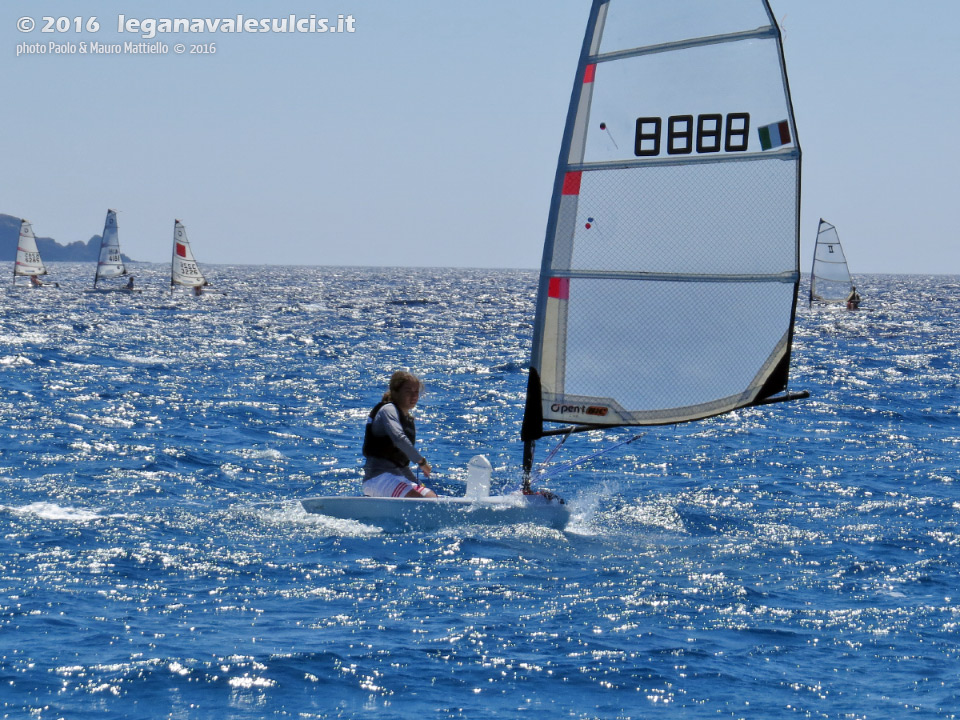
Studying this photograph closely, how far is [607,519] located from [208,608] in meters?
5.09

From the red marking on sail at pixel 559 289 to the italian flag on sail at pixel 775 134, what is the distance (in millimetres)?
2259

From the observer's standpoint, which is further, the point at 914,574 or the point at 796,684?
the point at 914,574

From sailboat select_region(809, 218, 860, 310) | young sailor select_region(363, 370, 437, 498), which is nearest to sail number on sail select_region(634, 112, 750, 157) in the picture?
young sailor select_region(363, 370, 437, 498)

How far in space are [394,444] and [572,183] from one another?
3.34 metres

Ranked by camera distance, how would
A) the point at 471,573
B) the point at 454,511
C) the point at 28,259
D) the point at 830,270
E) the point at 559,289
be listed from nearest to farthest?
1. the point at 471,573
2. the point at 559,289
3. the point at 454,511
4. the point at 830,270
5. the point at 28,259

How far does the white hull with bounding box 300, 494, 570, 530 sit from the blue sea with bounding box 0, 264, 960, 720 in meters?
0.15

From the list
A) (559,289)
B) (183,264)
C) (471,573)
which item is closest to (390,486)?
(471,573)

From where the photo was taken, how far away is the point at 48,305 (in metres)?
57.8

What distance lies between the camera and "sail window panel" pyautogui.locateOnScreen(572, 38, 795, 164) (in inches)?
399

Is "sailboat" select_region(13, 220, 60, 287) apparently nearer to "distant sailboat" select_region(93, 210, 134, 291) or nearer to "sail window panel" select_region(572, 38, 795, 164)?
"distant sailboat" select_region(93, 210, 134, 291)

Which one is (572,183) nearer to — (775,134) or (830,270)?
(775,134)

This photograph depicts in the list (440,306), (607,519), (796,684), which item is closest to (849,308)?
(440,306)

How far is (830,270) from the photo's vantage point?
200ft

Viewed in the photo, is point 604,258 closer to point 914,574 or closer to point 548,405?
point 548,405
